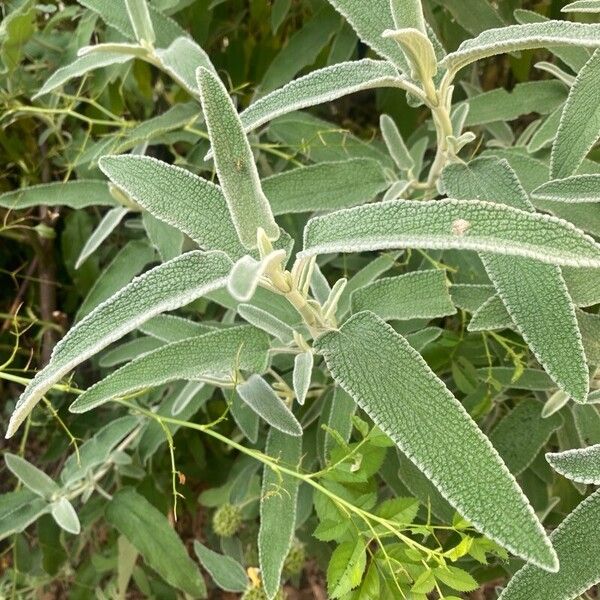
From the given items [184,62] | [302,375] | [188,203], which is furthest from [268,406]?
[184,62]

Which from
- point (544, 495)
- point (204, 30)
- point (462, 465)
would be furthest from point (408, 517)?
point (204, 30)

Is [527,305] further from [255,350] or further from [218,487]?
[218,487]

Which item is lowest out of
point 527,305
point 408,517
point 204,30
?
point 408,517

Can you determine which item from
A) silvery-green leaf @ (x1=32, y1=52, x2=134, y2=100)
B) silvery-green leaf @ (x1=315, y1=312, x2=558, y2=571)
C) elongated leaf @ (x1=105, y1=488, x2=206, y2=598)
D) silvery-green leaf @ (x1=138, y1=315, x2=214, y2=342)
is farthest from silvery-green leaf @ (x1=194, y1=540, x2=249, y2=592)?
silvery-green leaf @ (x1=32, y1=52, x2=134, y2=100)

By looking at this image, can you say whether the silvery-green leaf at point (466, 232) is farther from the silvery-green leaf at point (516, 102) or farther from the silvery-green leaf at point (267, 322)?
the silvery-green leaf at point (516, 102)

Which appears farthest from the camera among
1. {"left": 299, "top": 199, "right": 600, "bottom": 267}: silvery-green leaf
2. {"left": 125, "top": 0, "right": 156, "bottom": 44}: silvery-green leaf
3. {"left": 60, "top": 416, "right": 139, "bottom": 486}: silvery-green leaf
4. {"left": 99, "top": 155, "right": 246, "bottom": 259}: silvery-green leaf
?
{"left": 60, "top": 416, "right": 139, "bottom": 486}: silvery-green leaf

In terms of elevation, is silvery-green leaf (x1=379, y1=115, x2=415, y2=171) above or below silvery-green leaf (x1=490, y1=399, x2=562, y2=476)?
above

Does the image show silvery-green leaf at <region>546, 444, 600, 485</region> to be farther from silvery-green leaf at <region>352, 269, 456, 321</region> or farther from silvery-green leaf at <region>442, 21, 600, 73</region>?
silvery-green leaf at <region>442, 21, 600, 73</region>
